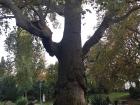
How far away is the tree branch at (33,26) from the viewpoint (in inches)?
667

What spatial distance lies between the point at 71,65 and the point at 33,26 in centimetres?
204

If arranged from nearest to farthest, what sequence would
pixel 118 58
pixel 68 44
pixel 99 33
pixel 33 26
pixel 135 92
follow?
1. pixel 33 26
2. pixel 68 44
3. pixel 99 33
4. pixel 118 58
5. pixel 135 92

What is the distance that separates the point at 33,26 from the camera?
17234mm

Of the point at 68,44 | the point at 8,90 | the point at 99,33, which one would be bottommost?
the point at 68,44

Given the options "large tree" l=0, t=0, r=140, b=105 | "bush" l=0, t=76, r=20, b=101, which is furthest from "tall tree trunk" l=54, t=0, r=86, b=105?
"bush" l=0, t=76, r=20, b=101

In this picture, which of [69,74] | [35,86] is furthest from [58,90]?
[35,86]

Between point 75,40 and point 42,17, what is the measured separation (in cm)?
182

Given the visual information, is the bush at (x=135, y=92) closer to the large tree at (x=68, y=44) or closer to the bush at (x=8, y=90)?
the bush at (x=8, y=90)

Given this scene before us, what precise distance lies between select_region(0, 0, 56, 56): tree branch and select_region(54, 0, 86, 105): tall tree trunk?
18.3 inches

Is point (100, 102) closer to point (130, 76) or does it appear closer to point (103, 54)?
point (103, 54)

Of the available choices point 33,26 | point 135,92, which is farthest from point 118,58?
point 33,26

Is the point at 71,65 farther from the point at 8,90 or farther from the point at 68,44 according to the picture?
the point at 8,90

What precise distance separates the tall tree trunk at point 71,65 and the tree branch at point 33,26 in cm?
46

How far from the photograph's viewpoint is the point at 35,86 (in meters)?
66.3
